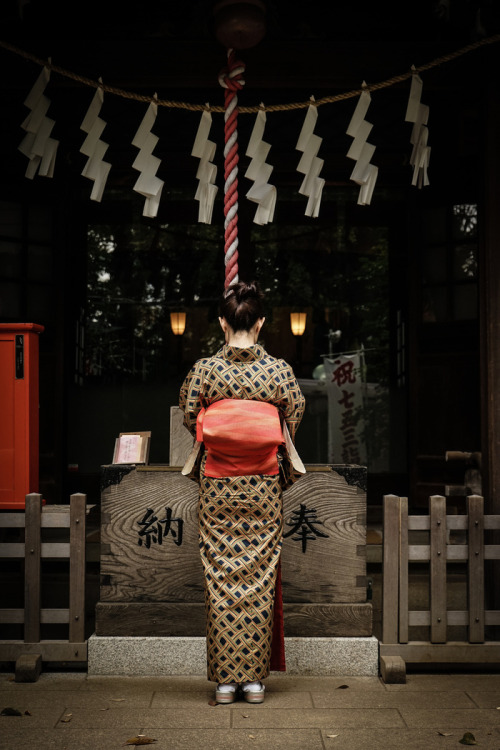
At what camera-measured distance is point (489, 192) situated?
5566 millimetres

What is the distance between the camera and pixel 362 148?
5.53 metres

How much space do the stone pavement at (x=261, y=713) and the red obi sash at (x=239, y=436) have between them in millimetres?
1362

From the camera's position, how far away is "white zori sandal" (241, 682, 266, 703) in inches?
165

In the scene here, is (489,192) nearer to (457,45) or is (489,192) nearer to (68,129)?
(457,45)

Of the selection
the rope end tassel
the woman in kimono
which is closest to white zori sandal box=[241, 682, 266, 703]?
the woman in kimono

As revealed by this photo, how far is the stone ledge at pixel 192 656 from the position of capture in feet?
15.6

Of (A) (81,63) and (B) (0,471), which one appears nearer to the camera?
(A) (81,63)

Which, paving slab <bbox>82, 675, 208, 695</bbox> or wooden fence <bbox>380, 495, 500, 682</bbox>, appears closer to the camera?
paving slab <bbox>82, 675, 208, 695</bbox>

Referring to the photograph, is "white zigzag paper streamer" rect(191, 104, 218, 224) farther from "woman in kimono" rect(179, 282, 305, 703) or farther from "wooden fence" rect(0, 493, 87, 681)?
"wooden fence" rect(0, 493, 87, 681)

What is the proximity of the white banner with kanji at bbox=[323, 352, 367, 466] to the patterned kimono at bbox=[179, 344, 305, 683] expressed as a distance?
642cm

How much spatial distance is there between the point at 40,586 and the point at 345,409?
21.8 feet

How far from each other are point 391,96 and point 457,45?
6.54 feet

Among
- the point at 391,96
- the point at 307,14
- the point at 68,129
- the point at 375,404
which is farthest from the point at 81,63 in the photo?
the point at 375,404

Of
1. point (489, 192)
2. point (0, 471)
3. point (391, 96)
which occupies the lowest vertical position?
point (0, 471)
